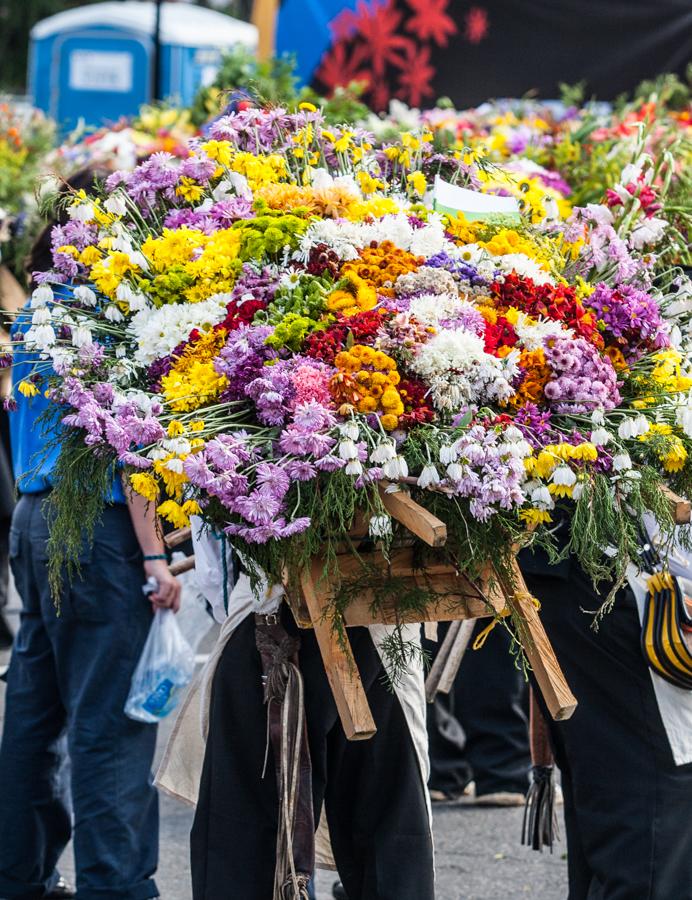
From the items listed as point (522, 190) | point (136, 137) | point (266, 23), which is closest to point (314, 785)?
point (522, 190)

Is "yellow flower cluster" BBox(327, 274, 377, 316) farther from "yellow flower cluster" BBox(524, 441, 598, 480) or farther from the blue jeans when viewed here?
the blue jeans

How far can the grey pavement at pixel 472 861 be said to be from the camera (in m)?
4.06

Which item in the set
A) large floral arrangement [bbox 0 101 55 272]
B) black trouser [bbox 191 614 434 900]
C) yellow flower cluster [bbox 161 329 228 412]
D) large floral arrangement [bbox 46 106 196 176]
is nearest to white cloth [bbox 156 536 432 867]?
black trouser [bbox 191 614 434 900]

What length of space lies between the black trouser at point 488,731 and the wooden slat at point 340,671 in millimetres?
2169

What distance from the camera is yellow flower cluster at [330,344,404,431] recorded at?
2.40 m

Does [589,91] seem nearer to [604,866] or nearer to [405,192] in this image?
[405,192]

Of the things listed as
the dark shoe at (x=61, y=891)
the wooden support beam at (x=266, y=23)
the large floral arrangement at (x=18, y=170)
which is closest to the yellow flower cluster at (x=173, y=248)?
the dark shoe at (x=61, y=891)

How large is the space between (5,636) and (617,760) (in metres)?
4.22

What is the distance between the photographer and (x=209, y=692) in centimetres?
298

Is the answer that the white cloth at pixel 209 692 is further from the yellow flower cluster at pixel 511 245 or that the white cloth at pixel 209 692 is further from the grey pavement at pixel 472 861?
the grey pavement at pixel 472 861

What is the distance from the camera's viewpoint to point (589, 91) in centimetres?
741

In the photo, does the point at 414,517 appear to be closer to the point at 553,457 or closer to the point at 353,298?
the point at 553,457

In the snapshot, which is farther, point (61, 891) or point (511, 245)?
point (61, 891)

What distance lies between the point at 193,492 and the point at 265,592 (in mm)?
406
